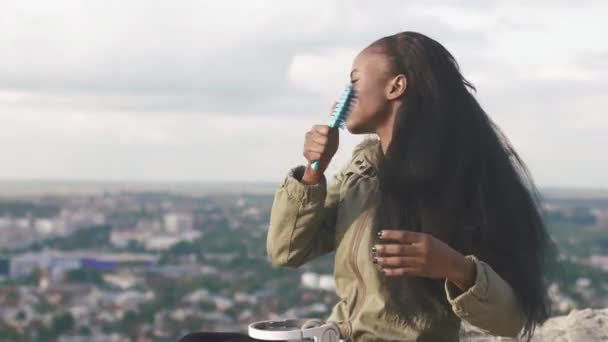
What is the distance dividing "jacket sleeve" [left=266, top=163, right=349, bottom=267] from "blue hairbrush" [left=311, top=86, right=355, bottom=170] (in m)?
0.11

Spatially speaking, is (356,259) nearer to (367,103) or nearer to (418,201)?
(418,201)

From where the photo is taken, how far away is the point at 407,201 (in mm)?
3547

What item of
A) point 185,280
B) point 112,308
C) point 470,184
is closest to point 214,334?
point 470,184

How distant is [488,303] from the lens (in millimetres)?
3334

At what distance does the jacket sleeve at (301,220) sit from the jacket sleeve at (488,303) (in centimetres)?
54

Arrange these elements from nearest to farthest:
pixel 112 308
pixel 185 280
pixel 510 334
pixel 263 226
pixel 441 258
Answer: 1. pixel 441 258
2. pixel 510 334
3. pixel 112 308
4. pixel 185 280
5. pixel 263 226

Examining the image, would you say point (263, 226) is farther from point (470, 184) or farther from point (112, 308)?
point (470, 184)

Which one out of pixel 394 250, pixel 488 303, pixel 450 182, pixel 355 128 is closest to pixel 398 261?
pixel 394 250

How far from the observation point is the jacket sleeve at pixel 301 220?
361cm

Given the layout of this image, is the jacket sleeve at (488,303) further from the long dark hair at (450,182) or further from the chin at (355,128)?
the chin at (355,128)

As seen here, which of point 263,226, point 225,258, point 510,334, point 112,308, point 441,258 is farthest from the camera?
point 263,226

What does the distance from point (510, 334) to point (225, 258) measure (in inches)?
2157

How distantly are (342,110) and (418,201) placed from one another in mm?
367

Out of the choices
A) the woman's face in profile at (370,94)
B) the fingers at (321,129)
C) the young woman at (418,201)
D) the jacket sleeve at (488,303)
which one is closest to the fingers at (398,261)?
the jacket sleeve at (488,303)
